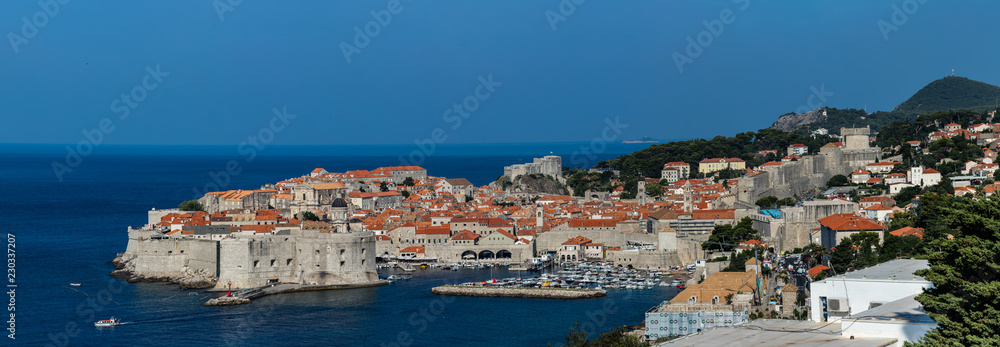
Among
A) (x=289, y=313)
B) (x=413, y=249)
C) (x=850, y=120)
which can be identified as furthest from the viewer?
(x=850, y=120)

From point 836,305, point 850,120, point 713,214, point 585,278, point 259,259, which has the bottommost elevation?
point 585,278

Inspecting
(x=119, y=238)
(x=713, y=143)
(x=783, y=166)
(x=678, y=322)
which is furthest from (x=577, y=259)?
(x=713, y=143)

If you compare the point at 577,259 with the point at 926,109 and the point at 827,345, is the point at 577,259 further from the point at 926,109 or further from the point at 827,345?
the point at 926,109

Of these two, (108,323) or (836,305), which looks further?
(108,323)

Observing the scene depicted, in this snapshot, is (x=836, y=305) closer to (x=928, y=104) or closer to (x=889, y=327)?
(x=889, y=327)

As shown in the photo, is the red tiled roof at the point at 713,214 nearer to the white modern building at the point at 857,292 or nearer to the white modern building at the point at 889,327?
the white modern building at the point at 857,292

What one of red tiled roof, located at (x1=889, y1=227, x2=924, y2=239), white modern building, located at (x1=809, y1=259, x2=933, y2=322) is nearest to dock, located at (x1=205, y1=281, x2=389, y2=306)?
red tiled roof, located at (x1=889, y1=227, x2=924, y2=239)
